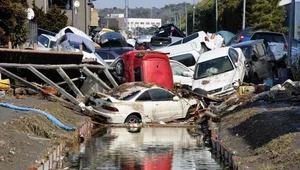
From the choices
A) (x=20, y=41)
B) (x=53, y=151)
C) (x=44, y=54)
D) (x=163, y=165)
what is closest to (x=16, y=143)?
(x=53, y=151)

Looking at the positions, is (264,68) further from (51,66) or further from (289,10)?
(289,10)

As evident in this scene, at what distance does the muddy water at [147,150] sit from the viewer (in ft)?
50.7

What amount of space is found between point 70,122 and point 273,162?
9.43 meters

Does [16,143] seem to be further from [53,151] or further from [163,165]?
[163,165]

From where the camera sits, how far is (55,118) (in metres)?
19.4

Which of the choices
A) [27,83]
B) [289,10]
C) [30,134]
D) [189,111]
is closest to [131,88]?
[189,111]

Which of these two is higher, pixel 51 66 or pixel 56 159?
pixel 51 66

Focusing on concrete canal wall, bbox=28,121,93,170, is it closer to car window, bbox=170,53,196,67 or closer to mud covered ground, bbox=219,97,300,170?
mud covered ground, bbox=219,97,300,170

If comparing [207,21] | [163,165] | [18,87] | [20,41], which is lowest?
[163,165]

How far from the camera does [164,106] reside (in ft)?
81.6

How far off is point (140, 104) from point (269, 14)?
132ft

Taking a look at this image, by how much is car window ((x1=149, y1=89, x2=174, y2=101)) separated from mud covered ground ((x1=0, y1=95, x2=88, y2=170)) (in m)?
3.40

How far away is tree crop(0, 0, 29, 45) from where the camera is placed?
85.8 feet

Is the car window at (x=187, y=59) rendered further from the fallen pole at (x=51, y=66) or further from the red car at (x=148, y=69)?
the fallen pole at (x=51, y=66)
